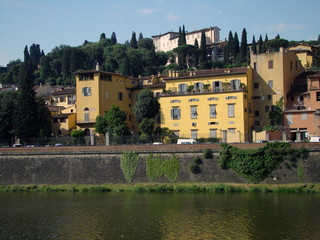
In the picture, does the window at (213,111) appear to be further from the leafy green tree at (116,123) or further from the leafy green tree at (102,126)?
the leafy green tree at (102,126)

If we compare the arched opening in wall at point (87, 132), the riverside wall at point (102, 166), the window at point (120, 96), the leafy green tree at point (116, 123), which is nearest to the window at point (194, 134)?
the leafy green tree at point (116, 123)

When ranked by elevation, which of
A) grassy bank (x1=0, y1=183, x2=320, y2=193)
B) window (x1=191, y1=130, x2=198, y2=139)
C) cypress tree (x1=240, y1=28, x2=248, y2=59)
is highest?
cypress tree (x1=240, y1=28, x2=248, y2=59)

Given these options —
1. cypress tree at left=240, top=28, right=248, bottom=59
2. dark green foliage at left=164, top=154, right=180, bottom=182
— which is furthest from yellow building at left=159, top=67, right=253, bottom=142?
cypress tree at left=240, top=28, right=248, bottom=59

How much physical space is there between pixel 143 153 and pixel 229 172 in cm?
884

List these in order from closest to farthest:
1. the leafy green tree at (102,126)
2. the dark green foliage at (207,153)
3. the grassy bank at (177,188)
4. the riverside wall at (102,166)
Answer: the grassy bank at (177,188) < the riverside wall at (102,166) < the dark green foliage at (207,153) < the leafy green tree at (102,126)

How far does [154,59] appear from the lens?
124m

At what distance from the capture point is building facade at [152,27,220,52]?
141 metres

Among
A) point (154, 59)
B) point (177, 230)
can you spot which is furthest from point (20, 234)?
point (154, 59)

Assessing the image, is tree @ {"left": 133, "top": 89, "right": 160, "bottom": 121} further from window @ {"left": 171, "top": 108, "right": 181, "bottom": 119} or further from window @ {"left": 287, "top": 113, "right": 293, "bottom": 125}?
window @ {"left": 287, "top": 113, "right": 293, "bottom": 125}

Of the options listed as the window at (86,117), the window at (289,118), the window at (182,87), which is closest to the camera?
the window at (289,118)

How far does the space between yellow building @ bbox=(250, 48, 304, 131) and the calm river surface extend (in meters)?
22.0

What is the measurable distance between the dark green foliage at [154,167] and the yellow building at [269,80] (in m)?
18.7

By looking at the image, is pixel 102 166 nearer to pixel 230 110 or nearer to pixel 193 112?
pixel 193 112

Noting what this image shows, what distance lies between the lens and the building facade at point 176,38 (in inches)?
5551
